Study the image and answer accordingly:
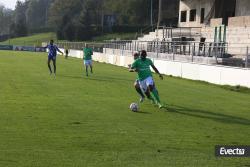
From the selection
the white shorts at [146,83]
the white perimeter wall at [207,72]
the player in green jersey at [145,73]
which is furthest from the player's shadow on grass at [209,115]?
the white perimeter wall at [207,72]

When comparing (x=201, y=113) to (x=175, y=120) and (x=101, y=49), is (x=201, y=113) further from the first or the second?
(x=101, y=49)

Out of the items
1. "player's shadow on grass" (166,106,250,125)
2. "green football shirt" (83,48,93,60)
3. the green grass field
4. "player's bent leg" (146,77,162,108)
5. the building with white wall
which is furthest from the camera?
the building with white wall

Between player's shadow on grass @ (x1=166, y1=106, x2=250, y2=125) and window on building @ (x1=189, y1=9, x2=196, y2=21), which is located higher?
window on building @ (x1=189, y1=9, x2=196, y2=21)

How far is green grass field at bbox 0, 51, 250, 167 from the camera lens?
8922mm

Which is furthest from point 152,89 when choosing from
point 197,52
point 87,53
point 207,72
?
point 197,52

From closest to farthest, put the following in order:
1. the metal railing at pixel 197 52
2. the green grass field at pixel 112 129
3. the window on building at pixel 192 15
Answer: the green grass field at pixel 112 129 → the metal railing at pixel 197 52 → the window on building at pixel 192 15

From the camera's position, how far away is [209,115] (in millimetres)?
15023

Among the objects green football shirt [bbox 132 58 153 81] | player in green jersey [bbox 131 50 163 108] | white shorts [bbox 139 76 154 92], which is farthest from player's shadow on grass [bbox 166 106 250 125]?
green football shirt [bbox 132 58 153 81]

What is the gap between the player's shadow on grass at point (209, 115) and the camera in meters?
14.1

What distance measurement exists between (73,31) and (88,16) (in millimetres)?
7196

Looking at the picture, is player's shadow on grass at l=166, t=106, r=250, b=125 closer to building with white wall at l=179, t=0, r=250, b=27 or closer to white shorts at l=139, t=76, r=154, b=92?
white shorts at l=139, t=76, r=154, b=92

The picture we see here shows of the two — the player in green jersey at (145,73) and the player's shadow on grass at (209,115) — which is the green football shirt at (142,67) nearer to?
the player in green jersey at (145,73)

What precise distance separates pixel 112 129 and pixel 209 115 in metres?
4.32

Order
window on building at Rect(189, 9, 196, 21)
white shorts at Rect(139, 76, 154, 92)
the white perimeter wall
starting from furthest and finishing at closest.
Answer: window on building at Rect(189, 9, 196, 21) → the white perimeter wall → white shorts at Rect(139, 76, 154, 92)
